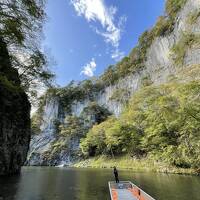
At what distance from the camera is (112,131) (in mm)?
48438

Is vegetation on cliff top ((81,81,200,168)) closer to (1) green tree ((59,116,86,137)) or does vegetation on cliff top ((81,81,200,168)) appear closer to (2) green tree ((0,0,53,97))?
(1) green tree ((59,116,86,137))

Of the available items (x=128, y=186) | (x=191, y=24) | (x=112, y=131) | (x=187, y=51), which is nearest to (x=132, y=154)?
(x=112, y=131)

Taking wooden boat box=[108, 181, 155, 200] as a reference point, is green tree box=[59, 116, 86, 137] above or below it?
above

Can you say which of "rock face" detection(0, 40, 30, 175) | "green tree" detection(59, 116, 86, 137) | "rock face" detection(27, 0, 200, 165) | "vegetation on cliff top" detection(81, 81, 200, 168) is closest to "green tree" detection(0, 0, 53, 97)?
"rock face" detection(0, 40, 30, 175)

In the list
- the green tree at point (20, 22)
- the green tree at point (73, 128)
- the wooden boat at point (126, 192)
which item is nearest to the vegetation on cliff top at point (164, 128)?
the wooden boat at point (126, 192)

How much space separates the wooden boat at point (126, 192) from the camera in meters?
11.7

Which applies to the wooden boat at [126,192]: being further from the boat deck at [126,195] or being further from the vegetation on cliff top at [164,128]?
the vegetation on cliff top at [164,128]

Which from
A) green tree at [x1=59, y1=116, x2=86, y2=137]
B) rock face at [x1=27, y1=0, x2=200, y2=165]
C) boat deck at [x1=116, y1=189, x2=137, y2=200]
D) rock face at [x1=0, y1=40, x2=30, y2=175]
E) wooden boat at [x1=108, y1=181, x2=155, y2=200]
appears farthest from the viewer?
green tree at [x1=59, y1=116, x2=86, y2=137]

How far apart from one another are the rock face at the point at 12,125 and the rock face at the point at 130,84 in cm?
3201

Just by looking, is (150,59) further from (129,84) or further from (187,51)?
(187,51)

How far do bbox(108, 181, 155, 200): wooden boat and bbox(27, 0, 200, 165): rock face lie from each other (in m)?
37.6

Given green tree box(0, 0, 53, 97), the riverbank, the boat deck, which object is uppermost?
green tree box(0, 0, 53, 97)

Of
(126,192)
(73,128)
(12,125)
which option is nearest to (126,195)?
(126,192)

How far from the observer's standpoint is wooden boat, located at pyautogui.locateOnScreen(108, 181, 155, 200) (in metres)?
11.7
